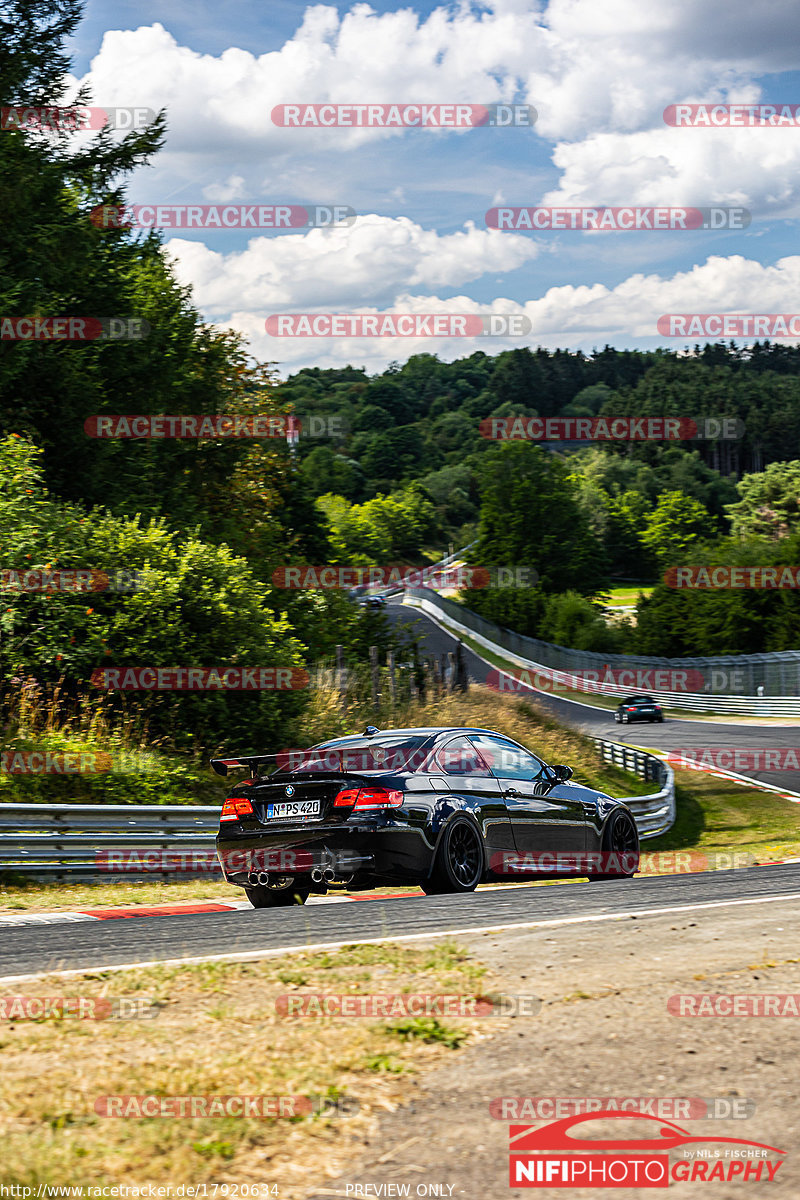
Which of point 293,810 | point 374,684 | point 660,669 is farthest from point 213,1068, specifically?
point 660,669

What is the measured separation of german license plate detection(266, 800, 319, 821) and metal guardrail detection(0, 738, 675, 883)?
127 inches

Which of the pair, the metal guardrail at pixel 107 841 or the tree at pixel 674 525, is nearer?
the metal guardrail at pixel 107 841

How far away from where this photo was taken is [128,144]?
2800 centimetres

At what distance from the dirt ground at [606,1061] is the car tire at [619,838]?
4999 millimetres

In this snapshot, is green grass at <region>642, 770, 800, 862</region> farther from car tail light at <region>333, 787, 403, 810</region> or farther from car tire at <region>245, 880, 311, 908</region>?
car tail light at <region>333, 787, 403, 810</region>

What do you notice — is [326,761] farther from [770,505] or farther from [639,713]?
[770,505]

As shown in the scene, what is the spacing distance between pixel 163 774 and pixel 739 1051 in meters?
11.0

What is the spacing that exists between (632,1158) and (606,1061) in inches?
32.6

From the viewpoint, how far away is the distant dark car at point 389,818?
934 centimetres

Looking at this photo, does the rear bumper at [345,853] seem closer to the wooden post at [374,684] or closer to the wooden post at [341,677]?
the wooden post at [341,677]

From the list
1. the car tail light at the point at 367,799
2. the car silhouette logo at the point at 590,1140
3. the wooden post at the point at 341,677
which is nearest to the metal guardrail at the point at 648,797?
the wooden post at the point at 341,677

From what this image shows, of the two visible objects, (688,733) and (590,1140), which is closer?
(590,1140)

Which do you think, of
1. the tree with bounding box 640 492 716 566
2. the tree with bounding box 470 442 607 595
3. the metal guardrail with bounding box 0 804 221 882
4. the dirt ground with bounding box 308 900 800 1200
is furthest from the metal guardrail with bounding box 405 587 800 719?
the tree with bounding box 640 492 716 566

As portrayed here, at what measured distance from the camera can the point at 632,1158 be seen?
365 centimetres
